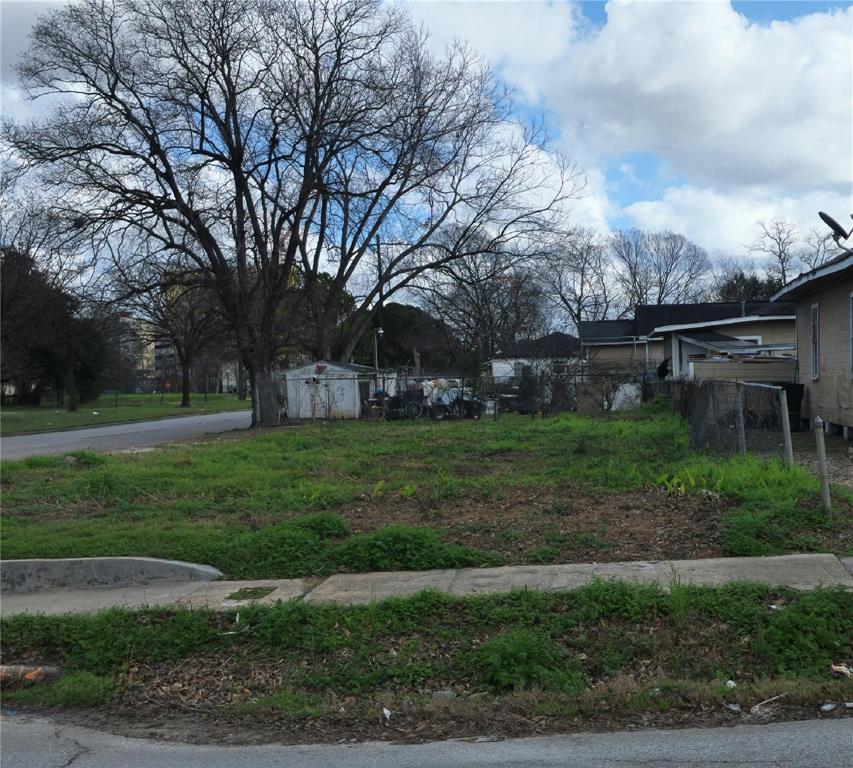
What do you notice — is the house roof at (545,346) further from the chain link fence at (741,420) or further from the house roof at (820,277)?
the chain link fence at (741,420)

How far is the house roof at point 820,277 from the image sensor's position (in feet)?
50.3

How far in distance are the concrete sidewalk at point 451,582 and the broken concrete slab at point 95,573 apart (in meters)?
0.16

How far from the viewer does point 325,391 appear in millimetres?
31906

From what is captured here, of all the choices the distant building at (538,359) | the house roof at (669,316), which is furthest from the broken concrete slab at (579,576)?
the house roof at (669,316)

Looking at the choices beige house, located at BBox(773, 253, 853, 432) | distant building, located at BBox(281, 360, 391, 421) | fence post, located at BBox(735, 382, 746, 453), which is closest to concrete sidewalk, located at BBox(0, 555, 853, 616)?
fence post, located at BBox(735, 382, 746, 453)

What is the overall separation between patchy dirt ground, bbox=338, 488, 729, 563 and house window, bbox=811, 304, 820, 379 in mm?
11191

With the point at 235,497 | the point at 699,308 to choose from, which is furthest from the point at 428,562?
the point at 699,308

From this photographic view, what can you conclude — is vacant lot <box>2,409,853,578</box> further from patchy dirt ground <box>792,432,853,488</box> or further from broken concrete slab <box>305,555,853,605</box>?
patchy dirt ground <box>792,432,853,488</box>

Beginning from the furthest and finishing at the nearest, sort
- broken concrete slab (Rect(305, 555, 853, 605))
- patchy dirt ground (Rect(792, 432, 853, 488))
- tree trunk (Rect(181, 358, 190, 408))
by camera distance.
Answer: tree trunk (Rect(181, 358, 190, 408)) < patchy dirt ground (Rect(792, 432, 853, 488)) < broken concrete slab (Rect(305, 555, 853, 605))

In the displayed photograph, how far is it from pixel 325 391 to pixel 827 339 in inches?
732

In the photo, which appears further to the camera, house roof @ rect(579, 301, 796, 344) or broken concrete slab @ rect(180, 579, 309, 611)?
house roof @ rect(579, 301, 796, 344)

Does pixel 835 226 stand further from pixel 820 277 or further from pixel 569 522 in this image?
pixel 569 522

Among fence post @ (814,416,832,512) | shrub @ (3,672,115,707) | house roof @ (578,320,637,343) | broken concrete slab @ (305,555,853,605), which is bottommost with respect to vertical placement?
shrub @ (3,672,115,707)

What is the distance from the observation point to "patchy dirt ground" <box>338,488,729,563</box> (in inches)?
313
